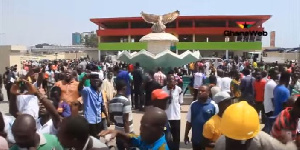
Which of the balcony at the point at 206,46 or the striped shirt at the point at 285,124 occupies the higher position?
the balcony at the point at 206,46

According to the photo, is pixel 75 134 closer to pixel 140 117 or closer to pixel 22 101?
pixel 22 101

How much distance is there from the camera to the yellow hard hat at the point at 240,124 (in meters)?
2.50

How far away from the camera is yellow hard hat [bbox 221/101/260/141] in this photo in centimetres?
250

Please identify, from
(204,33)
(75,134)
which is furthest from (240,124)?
(204,33)

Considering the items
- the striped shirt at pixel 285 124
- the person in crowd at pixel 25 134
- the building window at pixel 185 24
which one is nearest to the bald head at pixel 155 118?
the person in crowd at pixel 25 134

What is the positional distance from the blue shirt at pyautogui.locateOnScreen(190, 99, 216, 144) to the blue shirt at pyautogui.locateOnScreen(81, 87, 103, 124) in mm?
1886

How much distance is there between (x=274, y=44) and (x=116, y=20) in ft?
168

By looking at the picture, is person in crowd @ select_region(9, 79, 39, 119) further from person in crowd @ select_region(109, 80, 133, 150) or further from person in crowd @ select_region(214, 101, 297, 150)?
person in crowd @ select_region(214, 101, 297, 150)

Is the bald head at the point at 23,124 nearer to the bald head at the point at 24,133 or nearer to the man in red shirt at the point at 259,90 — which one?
the bald head at the point at 24,133

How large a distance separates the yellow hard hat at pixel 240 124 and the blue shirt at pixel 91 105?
400 centimetres

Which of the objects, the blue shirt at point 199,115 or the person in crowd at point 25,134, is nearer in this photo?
the person in crowd at point 25,134

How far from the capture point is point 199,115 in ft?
16.7

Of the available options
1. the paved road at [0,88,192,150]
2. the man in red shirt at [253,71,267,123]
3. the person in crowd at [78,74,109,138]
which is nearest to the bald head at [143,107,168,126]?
the person in crowd at [78,74,109,138]

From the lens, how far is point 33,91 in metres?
4.52
